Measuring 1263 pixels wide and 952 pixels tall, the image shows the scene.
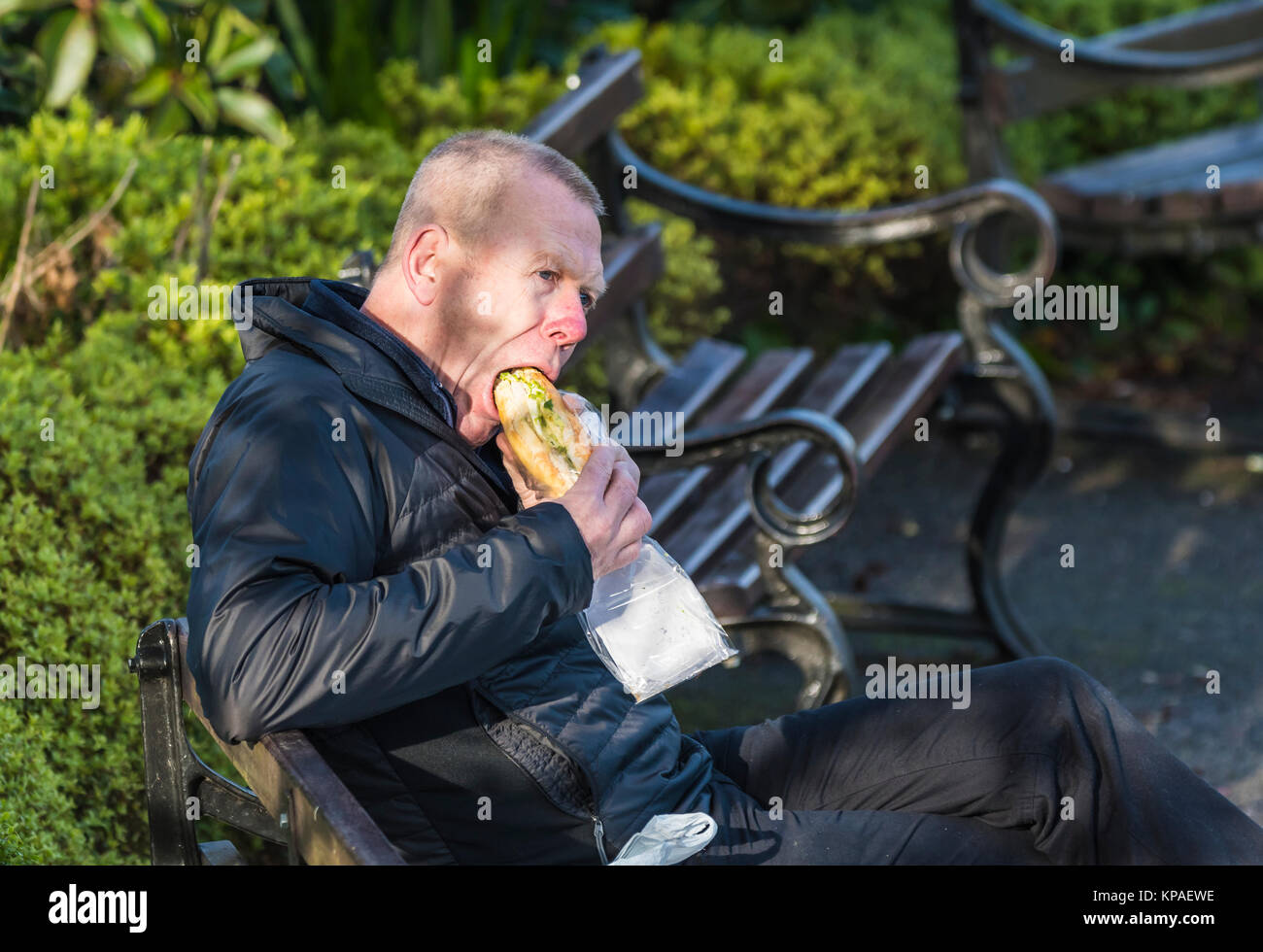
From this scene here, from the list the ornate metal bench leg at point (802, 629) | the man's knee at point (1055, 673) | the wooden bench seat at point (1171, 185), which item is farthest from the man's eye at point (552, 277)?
the wooden bench seat at point (1171, 185)

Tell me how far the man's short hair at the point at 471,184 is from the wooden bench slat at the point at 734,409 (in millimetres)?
1363

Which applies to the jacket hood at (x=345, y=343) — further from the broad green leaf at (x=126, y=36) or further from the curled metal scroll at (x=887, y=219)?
the broad green leaf at (x=126, y=36)

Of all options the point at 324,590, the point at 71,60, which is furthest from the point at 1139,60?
the point at 324,590

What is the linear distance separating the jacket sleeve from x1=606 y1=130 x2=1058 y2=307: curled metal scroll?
2.53m

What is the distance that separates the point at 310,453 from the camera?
1.99m

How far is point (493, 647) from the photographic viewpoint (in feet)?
6.36

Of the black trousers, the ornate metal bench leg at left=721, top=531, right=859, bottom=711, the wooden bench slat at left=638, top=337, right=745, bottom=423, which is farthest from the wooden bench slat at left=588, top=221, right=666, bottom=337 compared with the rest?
the black trousers

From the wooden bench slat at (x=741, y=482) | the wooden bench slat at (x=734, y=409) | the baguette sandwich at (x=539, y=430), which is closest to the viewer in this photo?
the baguette sandwich at (x=539, y=430)

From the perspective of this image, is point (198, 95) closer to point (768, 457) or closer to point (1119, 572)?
point (768, 457)

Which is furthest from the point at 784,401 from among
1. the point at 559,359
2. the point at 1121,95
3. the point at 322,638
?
the point at 1121,95

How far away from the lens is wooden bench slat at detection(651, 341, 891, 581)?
3.56 metres

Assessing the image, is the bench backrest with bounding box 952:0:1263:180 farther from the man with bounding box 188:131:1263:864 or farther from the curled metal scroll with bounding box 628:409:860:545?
the man with bounding box 188:131:1263:864

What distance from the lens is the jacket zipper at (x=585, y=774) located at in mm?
2109
